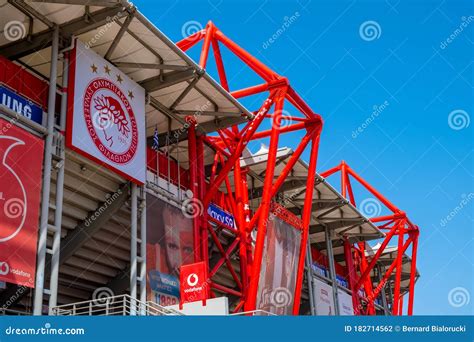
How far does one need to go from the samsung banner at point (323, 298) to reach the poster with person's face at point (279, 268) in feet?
21.9

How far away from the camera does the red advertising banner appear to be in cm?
1928

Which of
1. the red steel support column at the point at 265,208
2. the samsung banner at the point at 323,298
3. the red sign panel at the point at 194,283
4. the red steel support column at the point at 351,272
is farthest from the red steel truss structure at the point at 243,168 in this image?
the red steel support column at the point at 351,272

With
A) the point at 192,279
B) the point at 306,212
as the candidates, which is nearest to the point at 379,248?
the point at 306,212

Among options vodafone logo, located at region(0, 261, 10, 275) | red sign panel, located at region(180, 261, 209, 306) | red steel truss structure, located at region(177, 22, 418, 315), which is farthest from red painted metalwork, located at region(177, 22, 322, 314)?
vodafone logo, located at region(0, 261, 10, 275)

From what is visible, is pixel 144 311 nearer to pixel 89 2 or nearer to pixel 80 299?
pixel 80 299

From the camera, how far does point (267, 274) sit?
1415 inches

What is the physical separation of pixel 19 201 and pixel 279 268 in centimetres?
1979

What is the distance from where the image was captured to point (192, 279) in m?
25.3

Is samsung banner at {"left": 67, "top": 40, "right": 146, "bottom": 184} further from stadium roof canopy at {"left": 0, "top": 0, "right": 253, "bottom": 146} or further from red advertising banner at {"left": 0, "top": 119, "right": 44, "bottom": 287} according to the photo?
red advertising banner at {"left": 0, "top": 119, "right": 44, "bottom": 287}

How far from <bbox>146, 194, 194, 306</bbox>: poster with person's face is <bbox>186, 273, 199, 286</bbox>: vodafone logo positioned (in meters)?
1.67

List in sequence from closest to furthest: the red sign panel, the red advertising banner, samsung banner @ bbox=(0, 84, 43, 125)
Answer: the red advertising banner
samsung banner @ bbox=(0, 84, 43, 125)
the red sign panel

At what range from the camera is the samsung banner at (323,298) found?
45.1 metres

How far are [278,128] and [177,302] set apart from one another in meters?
10.6

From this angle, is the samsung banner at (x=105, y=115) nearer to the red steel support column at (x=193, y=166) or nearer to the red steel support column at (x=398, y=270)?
the red steel support column at (x=193, y=166)
